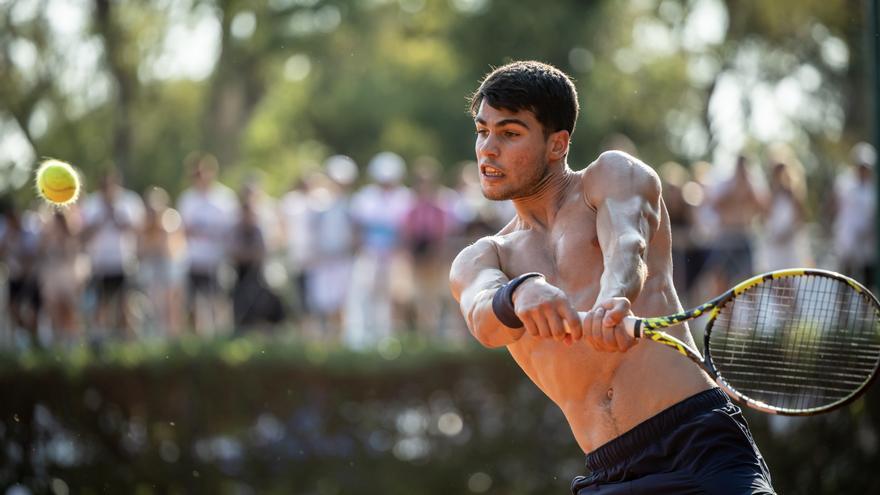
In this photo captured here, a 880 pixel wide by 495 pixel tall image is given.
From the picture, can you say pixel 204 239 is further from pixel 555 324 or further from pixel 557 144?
pixel 555 324

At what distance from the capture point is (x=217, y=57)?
26.6 metres

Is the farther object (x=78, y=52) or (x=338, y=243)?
(x=78, y=52)

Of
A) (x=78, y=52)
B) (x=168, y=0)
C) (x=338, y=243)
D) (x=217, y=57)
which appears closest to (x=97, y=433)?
(x=338, y=243)

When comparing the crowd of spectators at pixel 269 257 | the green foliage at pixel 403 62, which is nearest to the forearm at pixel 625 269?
the crowd of spectators at pixel 269 257

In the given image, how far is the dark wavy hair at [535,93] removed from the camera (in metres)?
4.70

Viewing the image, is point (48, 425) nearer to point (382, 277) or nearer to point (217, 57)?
point (382, 277)

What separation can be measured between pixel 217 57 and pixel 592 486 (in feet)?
75.0

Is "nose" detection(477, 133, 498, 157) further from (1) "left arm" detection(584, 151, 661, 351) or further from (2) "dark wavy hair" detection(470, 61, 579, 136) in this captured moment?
(1) "left arm" detection(584, 151, 661, 351)

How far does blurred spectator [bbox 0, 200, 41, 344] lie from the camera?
13.1 m

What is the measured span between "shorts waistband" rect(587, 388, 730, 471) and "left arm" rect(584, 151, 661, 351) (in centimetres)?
52

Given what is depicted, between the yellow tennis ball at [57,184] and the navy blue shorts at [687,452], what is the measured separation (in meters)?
3.87

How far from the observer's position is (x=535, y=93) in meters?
4.72

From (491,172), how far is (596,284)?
0.56 metres

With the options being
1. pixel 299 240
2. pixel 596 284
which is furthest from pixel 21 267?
pixel 596 284
